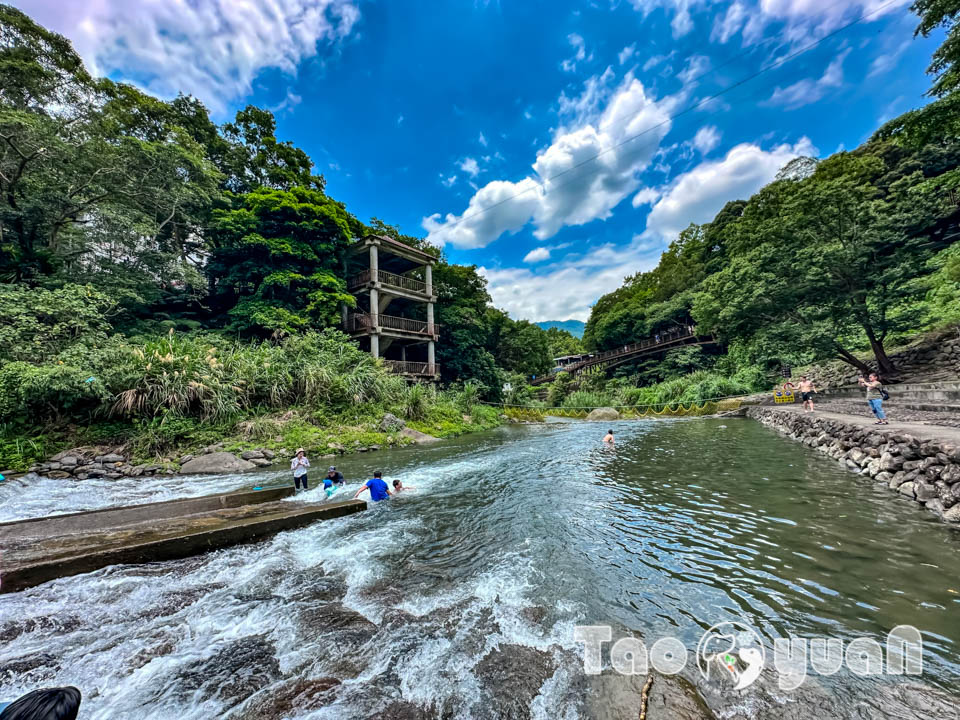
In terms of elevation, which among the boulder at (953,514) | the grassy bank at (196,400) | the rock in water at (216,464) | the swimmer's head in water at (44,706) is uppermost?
the grassy bank at (196,400)

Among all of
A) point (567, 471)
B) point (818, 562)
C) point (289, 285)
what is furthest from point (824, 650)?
point (289, 285)

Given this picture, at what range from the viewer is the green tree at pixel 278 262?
17172 mm

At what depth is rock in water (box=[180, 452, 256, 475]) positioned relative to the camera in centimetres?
891

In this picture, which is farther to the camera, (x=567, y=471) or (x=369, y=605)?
(x=567, y=471)

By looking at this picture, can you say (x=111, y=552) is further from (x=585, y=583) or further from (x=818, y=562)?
(x=818, y=562)

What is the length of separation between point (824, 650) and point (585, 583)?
1.78 meters

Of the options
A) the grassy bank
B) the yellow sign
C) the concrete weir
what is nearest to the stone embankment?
the concrete weir

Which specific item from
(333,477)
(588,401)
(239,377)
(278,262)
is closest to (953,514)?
(333,477)

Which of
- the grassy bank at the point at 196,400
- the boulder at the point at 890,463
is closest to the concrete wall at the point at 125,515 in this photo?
the grassy bank at the point at 196,400

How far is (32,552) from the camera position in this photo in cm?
383

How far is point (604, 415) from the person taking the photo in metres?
24.7

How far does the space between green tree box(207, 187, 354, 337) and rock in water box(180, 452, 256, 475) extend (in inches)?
326

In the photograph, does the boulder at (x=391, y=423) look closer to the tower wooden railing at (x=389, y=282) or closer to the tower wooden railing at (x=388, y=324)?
the tower wooden railing at (x=388, y=324)

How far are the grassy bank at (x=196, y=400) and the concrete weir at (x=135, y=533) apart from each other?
4.37 metres
